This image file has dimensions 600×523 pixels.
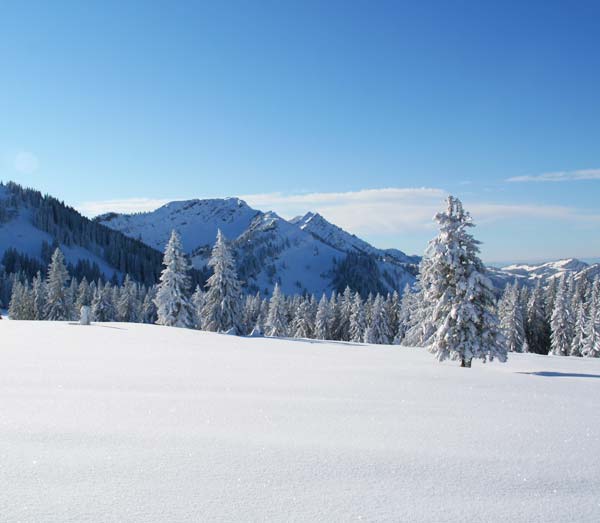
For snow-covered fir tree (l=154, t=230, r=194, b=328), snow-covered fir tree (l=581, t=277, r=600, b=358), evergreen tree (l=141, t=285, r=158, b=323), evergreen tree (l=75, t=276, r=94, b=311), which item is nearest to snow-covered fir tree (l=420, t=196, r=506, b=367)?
snow-covered fir tree (l=154, t=230, r=194, b=328)

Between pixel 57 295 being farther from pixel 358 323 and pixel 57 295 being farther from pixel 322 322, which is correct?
pixel 358 323

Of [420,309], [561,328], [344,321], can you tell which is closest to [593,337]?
[561,328]

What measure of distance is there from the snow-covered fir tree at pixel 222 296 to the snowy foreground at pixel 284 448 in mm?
29104

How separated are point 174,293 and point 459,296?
28393 mm

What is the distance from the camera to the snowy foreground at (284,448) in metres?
4.27

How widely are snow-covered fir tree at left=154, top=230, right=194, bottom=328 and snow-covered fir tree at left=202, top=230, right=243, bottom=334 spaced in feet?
6.60

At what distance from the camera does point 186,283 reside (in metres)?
40.7

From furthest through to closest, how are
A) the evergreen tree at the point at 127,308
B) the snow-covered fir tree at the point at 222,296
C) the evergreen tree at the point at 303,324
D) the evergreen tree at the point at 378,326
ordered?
the evergreen tree at the point at 127,308
the evergreen tree at the point at 303,324
the evergreen tree at the point at 378,326
the snow-covered fir tree at the point at 222,296

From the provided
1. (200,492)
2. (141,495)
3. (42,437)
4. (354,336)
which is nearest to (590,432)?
(200,492)

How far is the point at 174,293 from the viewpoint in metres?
39.6

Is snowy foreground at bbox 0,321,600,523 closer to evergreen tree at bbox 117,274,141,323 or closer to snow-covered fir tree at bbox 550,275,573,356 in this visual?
snow-covered fir tree at bbox 550,275,573,356

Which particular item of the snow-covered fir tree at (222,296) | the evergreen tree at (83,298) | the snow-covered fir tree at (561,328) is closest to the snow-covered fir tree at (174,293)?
the snow-covered fir tree at (222,296)

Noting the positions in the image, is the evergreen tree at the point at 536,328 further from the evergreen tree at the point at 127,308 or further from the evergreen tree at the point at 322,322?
the evergreen tree at the point at 127,308

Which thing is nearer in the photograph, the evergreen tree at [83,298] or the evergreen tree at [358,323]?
the evergreen tree at [358,323]
